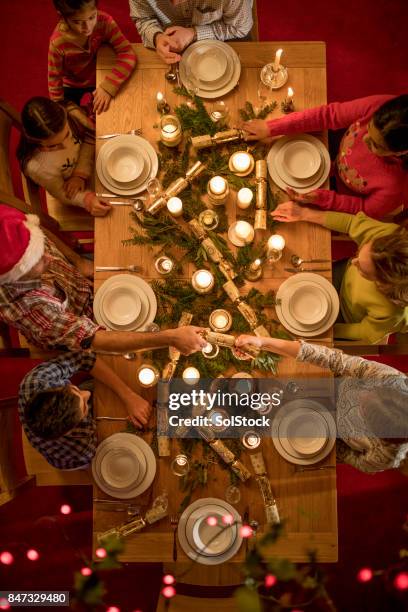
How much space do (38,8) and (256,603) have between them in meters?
3.71

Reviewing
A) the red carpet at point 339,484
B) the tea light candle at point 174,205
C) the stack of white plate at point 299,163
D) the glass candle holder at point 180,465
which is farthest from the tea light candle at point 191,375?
the red carpet at point 339,484

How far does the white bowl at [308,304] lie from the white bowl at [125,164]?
0.84m

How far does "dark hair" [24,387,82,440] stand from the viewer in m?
1.81

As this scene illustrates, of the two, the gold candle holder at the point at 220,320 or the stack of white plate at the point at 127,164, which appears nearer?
the gold candle holder at the point at 220,320

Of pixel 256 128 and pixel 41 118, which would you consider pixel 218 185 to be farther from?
pixel 41 118

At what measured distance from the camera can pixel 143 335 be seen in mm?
1968

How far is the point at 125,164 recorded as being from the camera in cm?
216

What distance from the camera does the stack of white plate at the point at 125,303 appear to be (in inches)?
Result: 81.3

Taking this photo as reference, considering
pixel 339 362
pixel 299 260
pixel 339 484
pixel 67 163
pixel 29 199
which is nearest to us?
pixel 339 362

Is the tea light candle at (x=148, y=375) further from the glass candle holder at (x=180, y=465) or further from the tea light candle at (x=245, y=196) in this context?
the tea light candle at (x=245, y=196)

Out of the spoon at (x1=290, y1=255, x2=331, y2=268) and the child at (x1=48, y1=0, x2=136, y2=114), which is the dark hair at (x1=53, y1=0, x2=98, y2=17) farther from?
the spoon at (x1=290, y1=255, x2=331, y2=268)

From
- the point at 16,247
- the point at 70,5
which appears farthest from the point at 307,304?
the point at 70,5

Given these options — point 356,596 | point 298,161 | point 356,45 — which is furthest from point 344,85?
point 356,596

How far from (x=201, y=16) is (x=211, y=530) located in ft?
7.27
